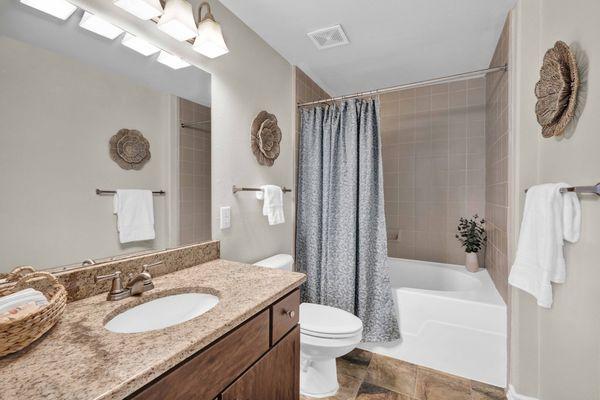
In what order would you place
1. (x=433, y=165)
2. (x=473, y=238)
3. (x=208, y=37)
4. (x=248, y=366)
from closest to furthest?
(x=248, y=366)
(x=208, y=37)
(x=473, y=238)
(x=433, y=165)

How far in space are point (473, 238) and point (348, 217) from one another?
1235 millimetres

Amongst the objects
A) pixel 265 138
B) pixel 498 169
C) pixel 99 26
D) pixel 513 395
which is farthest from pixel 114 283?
pixel 498 169

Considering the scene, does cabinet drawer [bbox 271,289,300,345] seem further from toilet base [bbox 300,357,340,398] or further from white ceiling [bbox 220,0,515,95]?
white ceiling [bbox 220,0,515,95]

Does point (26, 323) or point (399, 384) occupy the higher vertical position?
point (26, 323)

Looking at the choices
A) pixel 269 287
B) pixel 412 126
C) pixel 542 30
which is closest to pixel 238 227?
pixel 269 287

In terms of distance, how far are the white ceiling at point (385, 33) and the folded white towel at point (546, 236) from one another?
4.02ft

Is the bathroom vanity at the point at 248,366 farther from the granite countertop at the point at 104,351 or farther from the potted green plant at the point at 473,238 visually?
the potted green plant at the point at 473,238

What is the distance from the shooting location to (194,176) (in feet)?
4.62

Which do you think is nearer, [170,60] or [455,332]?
[170,60]

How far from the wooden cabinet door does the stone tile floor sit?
2.27 feet

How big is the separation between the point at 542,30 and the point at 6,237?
245 centimetres

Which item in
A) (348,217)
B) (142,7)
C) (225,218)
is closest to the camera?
(142,7)

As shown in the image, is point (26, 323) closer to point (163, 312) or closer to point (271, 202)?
point (163, 312)

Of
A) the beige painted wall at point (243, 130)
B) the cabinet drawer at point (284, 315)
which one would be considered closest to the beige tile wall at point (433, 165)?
the beige painted wall at point (243, 130)
